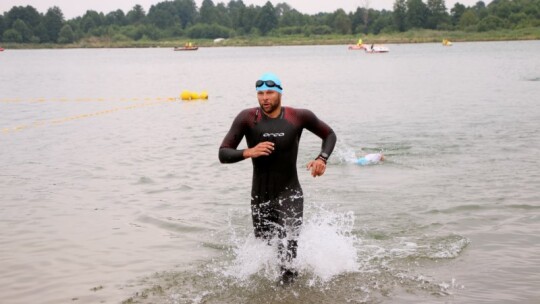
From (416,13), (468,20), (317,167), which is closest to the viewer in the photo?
(317,167)

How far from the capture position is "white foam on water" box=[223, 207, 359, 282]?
7.36m

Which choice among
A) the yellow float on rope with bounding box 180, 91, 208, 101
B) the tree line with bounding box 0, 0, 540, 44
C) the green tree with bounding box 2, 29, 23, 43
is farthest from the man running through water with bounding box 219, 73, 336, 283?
the green tree with bounding box 2, 29, 23, 43

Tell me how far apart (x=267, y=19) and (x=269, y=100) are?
179552 mm

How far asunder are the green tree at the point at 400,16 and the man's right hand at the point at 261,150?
505 ft

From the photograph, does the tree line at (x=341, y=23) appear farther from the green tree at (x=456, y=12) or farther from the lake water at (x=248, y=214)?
the lake water at (x=248, y=214)

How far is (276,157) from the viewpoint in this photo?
6.84 m

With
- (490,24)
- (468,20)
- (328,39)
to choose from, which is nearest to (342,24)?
(328,39)

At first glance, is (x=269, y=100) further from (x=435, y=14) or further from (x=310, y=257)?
(x=435, y=14)

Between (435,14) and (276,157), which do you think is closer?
(276,157)

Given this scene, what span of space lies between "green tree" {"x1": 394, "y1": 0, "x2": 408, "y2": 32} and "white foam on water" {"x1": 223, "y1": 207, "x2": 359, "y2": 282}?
152 metres

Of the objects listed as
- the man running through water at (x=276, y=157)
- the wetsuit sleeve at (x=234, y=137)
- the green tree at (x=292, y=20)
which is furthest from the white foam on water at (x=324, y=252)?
the green tree at (x=292, y=20)

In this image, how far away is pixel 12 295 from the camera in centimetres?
727

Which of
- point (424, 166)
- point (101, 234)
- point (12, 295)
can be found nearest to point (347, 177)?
point (424, 166)

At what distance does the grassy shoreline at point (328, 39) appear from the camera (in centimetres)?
12388
